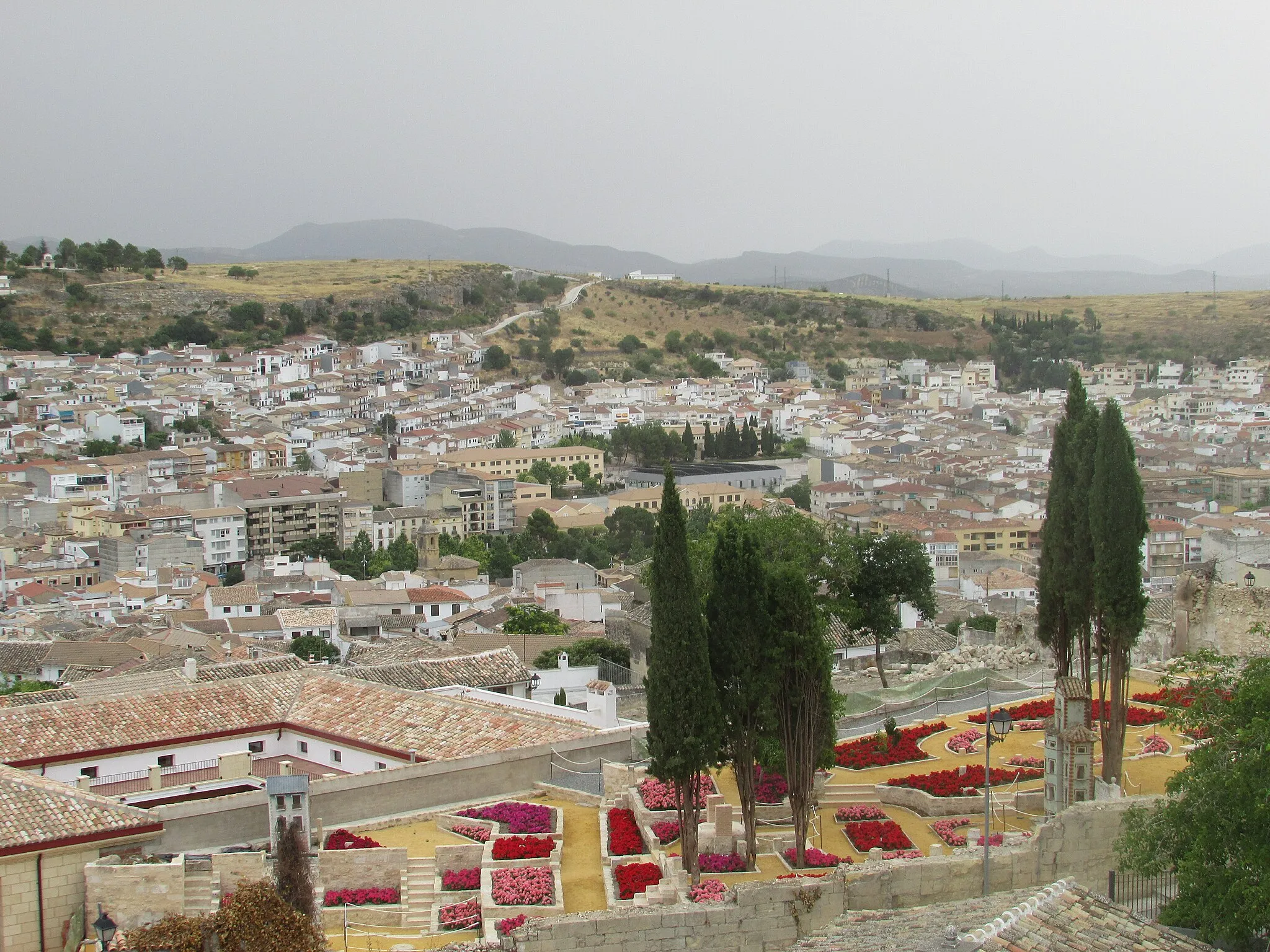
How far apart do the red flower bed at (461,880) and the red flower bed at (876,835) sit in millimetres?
3267

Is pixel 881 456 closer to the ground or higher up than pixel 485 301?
closer to the ground

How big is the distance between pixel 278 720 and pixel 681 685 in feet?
20.7

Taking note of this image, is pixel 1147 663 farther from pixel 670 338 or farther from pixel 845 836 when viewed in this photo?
pixel 670 338

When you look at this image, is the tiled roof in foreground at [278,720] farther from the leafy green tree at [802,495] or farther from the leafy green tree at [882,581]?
the leafy green tree at [802,495]

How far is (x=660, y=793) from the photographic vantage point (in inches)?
508

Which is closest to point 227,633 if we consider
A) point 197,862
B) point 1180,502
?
point 197,862

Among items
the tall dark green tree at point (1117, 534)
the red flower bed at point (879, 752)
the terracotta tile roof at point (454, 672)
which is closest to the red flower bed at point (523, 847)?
the red flower bed at point (879, 752)

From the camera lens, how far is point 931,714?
57.2 feet

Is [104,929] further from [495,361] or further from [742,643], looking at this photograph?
[495,361]

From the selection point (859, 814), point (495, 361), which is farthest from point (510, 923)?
point (495, 361)

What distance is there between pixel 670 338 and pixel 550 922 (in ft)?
331

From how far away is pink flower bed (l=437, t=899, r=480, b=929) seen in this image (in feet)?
34.8

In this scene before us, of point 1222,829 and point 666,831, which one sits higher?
point 1222,829

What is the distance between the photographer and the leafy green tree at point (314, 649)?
31047 millimetres
